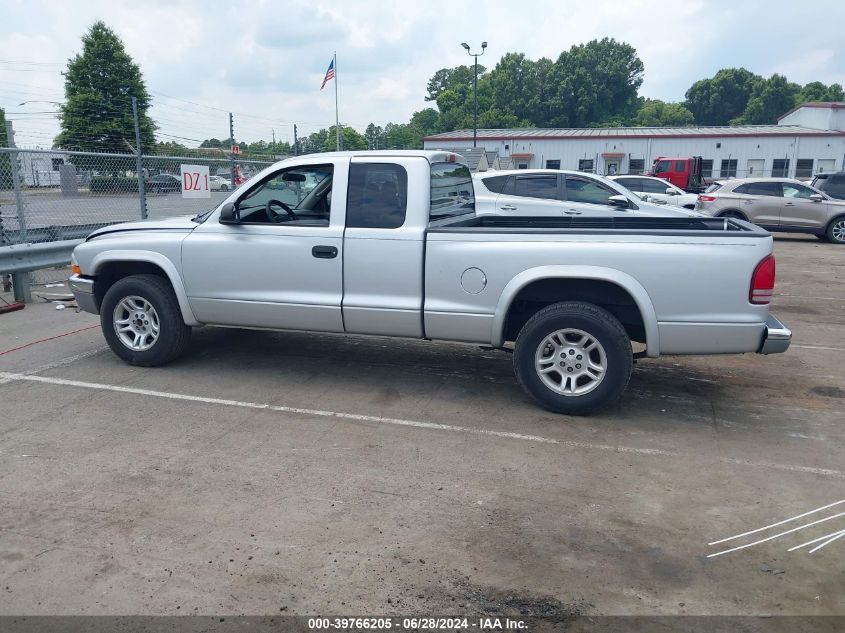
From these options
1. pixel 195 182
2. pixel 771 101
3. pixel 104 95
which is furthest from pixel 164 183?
pixel 771 101

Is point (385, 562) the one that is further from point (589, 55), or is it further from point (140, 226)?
point (589, 55)

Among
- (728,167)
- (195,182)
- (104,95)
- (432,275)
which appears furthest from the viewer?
(728,167)

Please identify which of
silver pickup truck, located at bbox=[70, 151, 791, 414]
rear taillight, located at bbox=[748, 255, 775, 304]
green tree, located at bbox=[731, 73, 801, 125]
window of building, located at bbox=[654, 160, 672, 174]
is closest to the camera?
rear taillight, located at bbox=[748, 255, 775, 304]

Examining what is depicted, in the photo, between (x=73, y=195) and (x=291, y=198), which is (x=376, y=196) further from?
(x=73, y=195)

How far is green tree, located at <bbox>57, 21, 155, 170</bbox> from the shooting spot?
4000 cm

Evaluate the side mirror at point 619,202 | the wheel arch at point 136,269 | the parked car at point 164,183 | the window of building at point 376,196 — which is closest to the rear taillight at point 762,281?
the window of building at point 376,196

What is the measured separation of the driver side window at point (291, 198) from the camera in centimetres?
595

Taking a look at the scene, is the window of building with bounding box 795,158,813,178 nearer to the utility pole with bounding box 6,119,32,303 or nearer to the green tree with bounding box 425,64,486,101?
the utility pole with bounding box 6,119,32,303

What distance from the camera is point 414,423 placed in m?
5.16

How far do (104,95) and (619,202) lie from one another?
1695 inches

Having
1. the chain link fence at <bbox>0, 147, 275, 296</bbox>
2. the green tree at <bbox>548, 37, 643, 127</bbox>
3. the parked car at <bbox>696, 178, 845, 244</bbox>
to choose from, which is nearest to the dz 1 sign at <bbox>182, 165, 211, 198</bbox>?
the chain link fence at <bbox>0, 147, 275, 296</bbox>

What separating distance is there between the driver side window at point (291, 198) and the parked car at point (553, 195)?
5.18 metres

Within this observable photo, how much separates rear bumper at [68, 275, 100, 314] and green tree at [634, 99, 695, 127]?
9948 centimetres

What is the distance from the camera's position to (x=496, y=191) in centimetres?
1144
